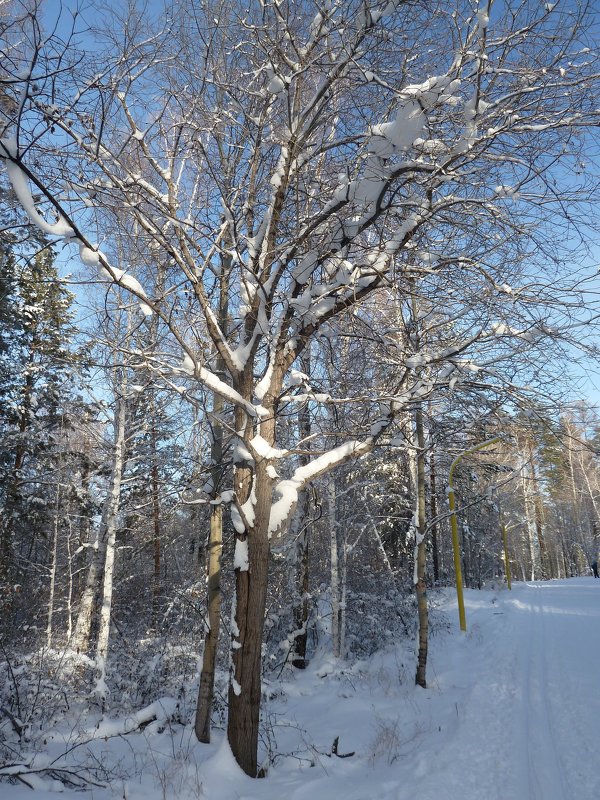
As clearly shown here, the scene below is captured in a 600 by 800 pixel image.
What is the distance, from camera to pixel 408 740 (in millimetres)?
5992

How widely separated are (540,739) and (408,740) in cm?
152

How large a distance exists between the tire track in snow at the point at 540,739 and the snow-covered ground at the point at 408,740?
0.02 metres

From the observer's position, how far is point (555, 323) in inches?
184

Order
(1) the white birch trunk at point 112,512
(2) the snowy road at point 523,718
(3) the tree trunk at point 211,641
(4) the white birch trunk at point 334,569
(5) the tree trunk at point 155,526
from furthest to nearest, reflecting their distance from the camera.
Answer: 1. (5) the tree trunk at point 155,526
2. (4) the white birch trunk at point 334,569
3. (1) the white birch trunk at point 112,512
4. (3) the tree trunk at point 211,641
5. (2) the snowy road at point 523,718

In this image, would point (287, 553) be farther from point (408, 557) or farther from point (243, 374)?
point (243, 374)

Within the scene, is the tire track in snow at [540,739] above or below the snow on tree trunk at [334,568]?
below

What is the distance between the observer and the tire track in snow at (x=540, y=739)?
Answer: 14.2ft

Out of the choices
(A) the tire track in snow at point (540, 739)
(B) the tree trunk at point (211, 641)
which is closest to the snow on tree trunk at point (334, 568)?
(A) the tire track in snow at point (540, 739)

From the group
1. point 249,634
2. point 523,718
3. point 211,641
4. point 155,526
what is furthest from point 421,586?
point 155,526

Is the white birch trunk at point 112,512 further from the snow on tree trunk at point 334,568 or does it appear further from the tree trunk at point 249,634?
the tree trunk at point 249,634

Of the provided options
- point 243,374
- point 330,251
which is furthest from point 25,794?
point 330,251

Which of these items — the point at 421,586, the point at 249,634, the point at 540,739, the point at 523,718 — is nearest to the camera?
the point at 249,634

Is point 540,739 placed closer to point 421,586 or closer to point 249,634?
point 421,586

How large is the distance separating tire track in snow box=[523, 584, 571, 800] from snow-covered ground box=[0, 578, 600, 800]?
A: 0.02 metres
